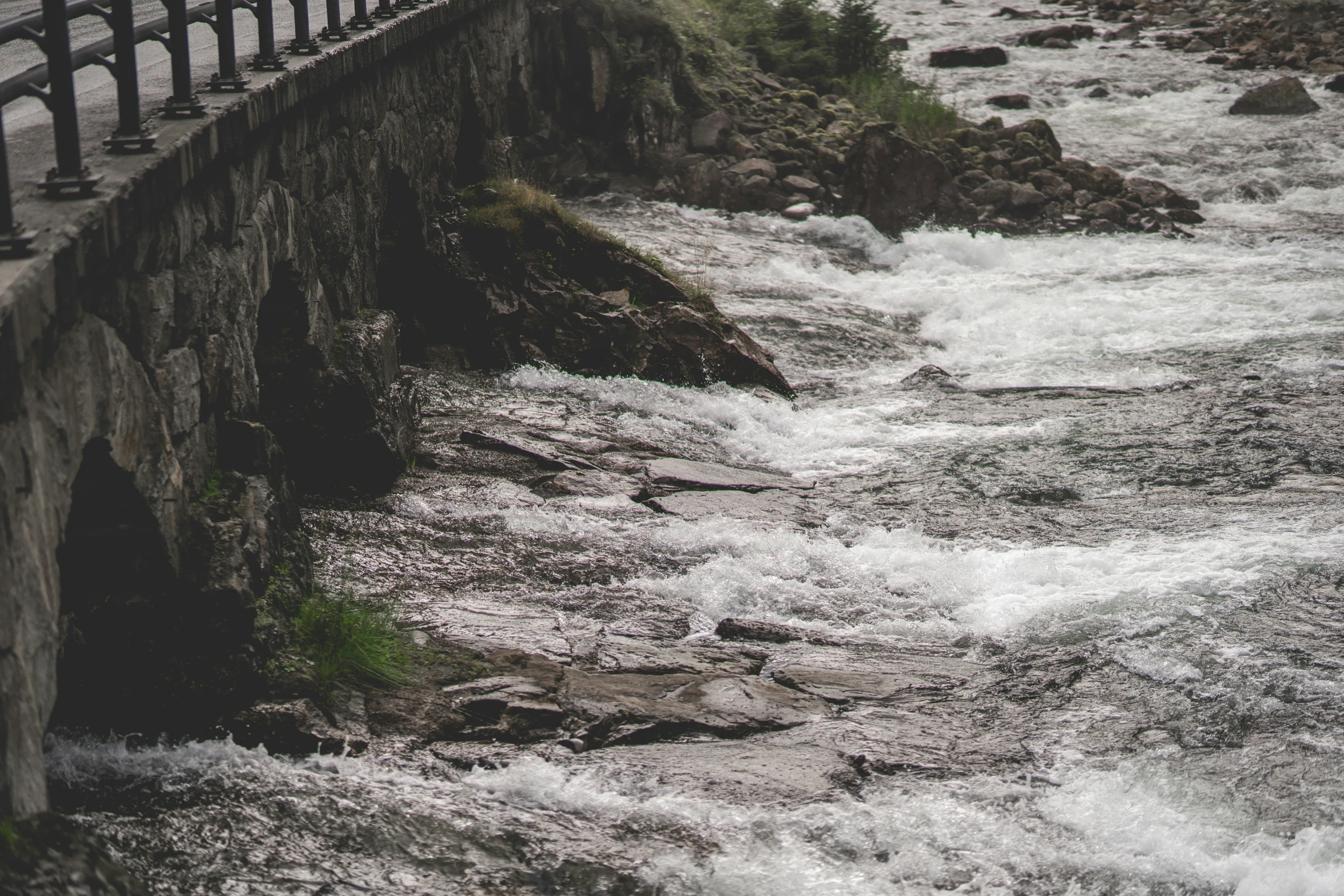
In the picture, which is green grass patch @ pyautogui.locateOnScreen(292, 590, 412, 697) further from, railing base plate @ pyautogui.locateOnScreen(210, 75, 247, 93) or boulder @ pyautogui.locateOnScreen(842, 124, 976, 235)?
boulder @ pyautogui.locateOnScreen(842, 124, 976, 235)

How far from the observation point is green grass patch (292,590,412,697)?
18.4 ft

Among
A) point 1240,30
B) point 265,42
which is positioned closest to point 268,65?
point 265,42

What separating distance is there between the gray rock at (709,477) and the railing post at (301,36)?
3.28m

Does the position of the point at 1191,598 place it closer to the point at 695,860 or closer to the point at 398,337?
the point at 695,860

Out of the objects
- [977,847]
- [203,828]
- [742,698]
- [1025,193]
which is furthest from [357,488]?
[1025,193]

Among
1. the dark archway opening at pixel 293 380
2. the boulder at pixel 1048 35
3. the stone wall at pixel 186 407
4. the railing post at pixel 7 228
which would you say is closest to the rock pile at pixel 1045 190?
the boulder at pixel 1048 35

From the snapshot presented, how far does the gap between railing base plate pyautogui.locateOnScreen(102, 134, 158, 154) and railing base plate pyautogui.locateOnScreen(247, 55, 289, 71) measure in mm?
2183

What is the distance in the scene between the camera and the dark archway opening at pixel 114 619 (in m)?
4.85

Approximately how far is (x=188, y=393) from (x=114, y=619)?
2.93ft

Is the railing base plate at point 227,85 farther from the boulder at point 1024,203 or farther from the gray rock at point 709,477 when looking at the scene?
the boulder at point 1024,203

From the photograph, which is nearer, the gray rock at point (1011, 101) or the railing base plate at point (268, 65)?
the railing base plate at point (268, 65)

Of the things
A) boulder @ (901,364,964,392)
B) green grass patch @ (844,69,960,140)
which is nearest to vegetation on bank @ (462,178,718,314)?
boulder @ (901,364,964,392)

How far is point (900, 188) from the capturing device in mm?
17703

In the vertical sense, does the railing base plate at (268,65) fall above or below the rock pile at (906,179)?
above
